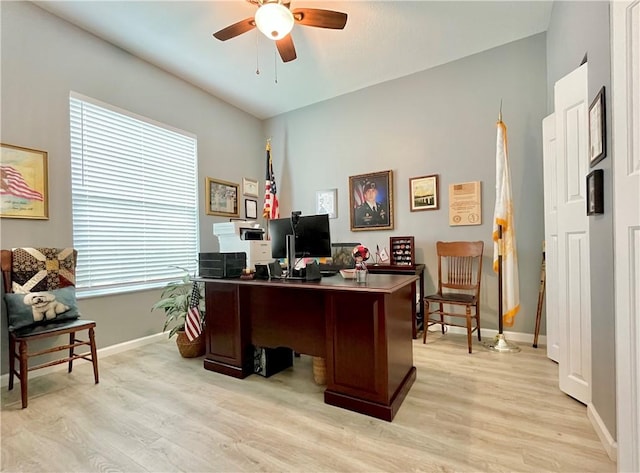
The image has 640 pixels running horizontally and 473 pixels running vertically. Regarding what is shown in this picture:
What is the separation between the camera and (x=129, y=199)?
10.6 feet

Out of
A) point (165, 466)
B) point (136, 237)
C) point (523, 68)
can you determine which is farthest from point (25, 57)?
point (523, 68)

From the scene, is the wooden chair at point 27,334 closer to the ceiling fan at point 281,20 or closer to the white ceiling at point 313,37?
the white ceiling at point 313,37

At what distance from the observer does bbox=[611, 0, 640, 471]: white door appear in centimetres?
113

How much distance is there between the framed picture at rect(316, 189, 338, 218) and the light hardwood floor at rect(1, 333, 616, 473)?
239 cm

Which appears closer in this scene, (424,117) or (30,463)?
(30,463)

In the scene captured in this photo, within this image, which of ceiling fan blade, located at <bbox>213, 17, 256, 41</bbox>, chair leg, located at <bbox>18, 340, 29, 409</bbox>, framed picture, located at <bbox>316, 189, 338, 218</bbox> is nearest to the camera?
chair leg, located at <bbox>18, 340, 29, 409</bbox>

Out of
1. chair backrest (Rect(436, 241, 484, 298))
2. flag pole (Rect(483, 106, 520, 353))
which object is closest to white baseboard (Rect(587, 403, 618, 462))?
flag pole (Rect(483, 106, 520, 353))

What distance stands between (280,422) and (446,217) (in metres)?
2.79

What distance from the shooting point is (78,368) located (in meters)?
2.65

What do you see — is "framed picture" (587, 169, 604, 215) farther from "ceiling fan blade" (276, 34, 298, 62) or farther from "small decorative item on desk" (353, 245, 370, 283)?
"ceiling fan blade" (276, 34, 298, 62)

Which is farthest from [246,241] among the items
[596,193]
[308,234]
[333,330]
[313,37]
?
[596,193]

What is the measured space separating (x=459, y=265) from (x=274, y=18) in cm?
293

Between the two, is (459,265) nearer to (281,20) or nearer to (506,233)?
(506,233)

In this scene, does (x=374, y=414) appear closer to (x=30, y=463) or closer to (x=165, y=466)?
(x=165, y=466)
